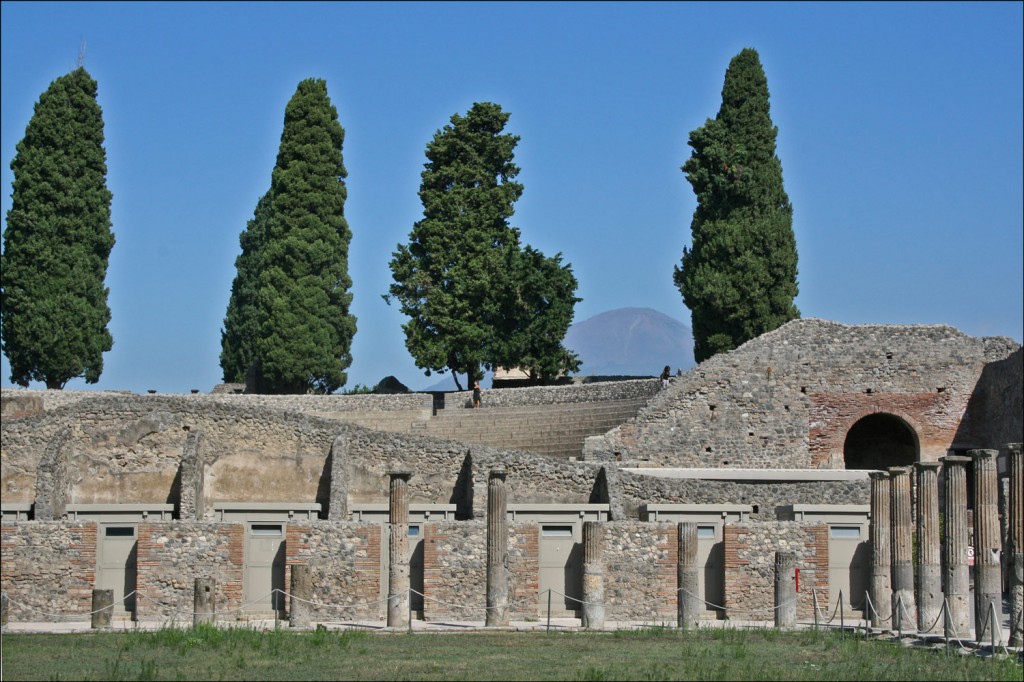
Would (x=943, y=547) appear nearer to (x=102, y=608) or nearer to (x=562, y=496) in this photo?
(x=562, y=496)

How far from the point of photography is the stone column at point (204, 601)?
101 feet

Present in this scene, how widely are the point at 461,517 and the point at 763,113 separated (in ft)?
59.2

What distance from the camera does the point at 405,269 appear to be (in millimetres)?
54469

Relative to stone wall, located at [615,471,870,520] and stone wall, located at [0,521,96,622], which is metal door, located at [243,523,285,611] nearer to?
stone wall, located at [0,521,96,622]

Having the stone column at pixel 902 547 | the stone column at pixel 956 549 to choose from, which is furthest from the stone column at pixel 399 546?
the stone column at pixel 956 549

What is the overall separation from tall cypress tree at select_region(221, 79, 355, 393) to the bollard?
20.8 metres

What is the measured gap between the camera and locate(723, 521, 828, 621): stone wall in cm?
3272

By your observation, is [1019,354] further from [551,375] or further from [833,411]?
[551,375]

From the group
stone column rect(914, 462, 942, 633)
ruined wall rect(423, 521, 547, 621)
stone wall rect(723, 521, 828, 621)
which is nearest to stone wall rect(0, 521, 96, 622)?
ruined wall rect(423, 521, 547, 621)

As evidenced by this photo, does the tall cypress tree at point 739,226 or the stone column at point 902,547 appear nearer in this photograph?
the stone column at point 902,547

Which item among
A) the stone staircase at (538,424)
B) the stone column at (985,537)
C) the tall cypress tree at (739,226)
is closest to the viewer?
the stone column at (985,537)

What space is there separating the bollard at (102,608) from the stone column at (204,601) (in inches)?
56.4

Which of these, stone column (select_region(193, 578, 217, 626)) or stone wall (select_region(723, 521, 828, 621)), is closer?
stone column (select_region(193, 578, 217, 626))

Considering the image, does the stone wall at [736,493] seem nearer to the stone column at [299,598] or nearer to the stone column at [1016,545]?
the stone column at [299,598]
